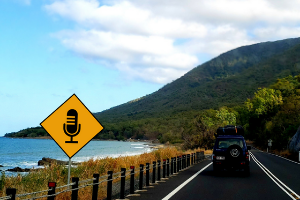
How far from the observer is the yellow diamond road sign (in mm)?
10273

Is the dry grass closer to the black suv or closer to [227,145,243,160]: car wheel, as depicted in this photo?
the black suv

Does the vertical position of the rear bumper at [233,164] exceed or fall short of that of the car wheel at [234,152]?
it falls short

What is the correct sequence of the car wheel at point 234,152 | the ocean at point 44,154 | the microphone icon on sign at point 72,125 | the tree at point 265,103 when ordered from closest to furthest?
the microphone icon on sign at point 72,125 → the car wheel at point 234,152 → the ocean at point 44,154 → the tree at point 265,103

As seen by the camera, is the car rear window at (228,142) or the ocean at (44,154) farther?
the ocean at (44,154)

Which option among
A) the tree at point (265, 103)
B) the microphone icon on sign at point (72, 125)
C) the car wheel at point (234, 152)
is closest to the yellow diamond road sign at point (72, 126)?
the microphone icon on sign at point (72, 125)

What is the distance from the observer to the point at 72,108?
10570 mm

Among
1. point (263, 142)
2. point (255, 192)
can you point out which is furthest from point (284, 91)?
point (255, 192)

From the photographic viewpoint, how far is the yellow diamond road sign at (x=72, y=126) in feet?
33.7

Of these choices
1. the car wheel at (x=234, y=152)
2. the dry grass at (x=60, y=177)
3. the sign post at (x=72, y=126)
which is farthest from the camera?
the car wheel at (x=234, y=152)

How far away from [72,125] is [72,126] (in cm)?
3

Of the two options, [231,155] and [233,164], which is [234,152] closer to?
[231,155]

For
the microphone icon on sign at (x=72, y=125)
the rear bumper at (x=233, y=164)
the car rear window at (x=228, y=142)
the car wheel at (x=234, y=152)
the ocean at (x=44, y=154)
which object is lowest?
the ocean at (x=44, y=154)

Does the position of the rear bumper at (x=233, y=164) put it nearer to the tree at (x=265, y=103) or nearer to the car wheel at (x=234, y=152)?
the car wheel at (x=234, y=152)

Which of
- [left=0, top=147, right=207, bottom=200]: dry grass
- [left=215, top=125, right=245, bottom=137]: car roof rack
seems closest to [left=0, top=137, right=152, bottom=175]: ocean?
[left=0, top=147, right=207, bottom=200]: dry grass
